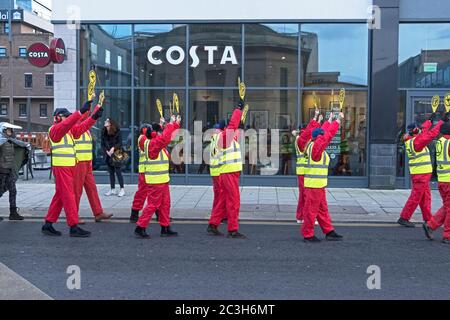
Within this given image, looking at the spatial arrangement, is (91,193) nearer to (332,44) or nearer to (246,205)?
(246,205)

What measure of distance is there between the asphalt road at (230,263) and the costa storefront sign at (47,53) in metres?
6.45

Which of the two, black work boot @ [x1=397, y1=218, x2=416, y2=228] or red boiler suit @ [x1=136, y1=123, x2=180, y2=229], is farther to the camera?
black work boot @ [x1=397, y1=218, x2=416, y2=228]

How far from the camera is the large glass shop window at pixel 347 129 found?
14.2 metres

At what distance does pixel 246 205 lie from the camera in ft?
36.4

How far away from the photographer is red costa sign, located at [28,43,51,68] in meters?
14.2

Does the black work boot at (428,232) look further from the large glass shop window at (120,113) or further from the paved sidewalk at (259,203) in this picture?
the large glass shop window at (120,113)

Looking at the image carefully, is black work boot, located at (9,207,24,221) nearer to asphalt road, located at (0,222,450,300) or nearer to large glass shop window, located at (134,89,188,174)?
asphalt road, located at (0,222,450,300)

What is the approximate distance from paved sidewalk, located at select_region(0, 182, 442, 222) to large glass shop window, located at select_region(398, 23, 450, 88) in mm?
2875

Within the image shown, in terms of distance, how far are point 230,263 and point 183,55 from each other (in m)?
9.00

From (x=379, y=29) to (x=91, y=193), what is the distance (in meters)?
8.54

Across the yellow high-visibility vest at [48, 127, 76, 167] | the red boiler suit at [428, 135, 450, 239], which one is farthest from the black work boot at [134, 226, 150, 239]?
the red boiler suit at [428, 135, 450, 239]

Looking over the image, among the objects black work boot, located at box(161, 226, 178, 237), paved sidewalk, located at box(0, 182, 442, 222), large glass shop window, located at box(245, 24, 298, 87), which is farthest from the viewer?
large glass shop window, located at box(245, 24, 298, 87)

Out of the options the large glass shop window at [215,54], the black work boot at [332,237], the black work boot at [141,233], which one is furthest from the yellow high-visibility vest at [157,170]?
the large glass shop window at [215,54]
